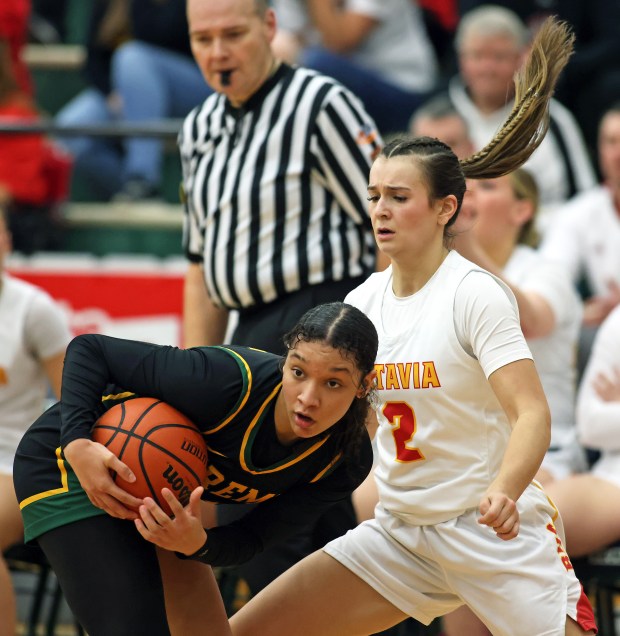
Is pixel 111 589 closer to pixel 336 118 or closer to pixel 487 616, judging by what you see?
pixel 487 616

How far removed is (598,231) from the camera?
5941 mm

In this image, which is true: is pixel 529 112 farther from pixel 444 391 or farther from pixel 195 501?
pixel 195 501

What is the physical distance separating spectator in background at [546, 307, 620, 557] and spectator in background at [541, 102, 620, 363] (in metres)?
1.13

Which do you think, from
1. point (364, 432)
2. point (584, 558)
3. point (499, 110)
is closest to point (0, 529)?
point (364, 432)

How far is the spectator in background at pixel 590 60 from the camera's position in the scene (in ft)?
22.3

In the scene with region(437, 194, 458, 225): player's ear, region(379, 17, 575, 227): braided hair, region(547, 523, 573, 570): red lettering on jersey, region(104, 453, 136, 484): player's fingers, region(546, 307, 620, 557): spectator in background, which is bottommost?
region(546, 307, 620, 557): spectator in background

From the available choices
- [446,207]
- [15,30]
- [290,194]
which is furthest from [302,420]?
[15,30]

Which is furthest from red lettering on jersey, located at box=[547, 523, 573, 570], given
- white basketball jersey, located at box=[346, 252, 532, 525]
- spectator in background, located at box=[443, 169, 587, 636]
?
spectator in background, located at box=[443, 169, 587, 636]

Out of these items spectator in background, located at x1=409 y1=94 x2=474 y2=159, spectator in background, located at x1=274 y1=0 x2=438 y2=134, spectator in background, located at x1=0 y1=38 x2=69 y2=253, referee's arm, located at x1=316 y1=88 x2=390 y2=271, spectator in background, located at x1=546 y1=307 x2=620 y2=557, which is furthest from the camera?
spectator in background, located at x1=0 y1=38 x2=69 y2=253

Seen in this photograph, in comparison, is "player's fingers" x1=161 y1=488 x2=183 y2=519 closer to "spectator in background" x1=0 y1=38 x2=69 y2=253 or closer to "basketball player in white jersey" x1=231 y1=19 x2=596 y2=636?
"basketball player in white jersey" x1=231 y1=19 x2=596 y2=636

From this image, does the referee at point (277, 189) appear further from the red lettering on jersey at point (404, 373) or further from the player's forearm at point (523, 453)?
the player's forearm at point (523, 453)

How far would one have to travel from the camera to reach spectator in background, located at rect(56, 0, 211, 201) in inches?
283

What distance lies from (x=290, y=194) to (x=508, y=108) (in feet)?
8.40

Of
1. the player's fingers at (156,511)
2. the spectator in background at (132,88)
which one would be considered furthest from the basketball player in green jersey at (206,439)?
the spectator in background at (132,88)
